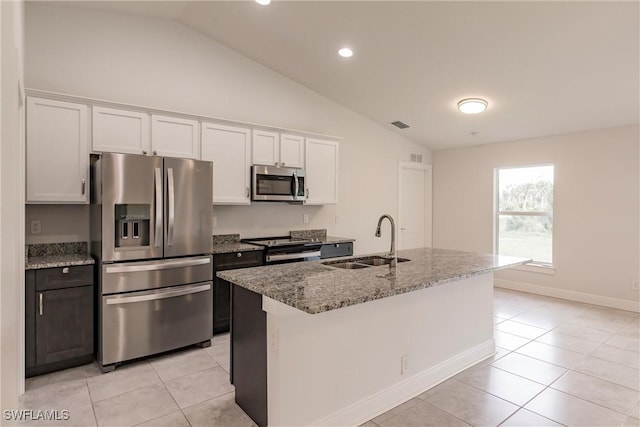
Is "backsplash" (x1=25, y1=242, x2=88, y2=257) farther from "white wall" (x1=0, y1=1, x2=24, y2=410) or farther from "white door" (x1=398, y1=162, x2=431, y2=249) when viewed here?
"white door" (x1=398, y1=162, x2=431, y2=249)

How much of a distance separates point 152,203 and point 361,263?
185 cm

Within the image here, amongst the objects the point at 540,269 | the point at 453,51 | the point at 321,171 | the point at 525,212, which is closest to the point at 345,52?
the point at 453,51

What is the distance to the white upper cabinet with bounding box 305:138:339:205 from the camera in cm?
475

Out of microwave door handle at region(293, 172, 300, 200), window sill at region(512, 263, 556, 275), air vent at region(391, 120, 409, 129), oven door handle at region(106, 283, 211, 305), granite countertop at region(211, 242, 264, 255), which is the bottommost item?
window sill at region(512, 263, 556, 275)

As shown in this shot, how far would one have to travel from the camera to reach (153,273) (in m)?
3.12

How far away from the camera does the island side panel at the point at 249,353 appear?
2.08 m

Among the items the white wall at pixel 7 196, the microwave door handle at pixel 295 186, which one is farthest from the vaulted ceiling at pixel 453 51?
the white wall at pixel 7 196

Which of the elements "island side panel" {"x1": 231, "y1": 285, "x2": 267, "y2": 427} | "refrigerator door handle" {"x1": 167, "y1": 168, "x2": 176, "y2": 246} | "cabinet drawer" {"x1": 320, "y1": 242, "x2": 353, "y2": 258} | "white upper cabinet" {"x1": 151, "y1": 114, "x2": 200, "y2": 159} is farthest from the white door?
"island side panel" {"x1": 231, "y1": 285, "x2": 267, "y2": 427}

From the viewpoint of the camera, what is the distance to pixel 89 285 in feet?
9.80

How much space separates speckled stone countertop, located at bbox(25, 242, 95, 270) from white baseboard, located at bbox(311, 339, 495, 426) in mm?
2325

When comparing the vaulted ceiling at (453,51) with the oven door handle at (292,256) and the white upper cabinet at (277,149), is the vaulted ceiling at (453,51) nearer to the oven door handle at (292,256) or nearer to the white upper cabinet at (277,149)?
the white upper cabinet at (277,149)

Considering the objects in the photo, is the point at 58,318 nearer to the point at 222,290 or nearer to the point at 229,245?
the point at 222,290

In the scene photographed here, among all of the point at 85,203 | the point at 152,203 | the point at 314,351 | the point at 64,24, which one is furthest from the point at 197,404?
the point at 64,24

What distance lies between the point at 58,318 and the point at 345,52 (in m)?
3.66
